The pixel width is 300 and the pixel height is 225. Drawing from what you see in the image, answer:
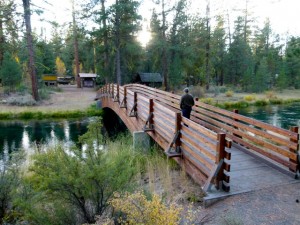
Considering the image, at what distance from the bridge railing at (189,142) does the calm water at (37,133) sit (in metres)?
5.75

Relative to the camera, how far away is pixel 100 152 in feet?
12.8

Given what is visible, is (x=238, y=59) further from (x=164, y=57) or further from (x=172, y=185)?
(x=172, y=185)

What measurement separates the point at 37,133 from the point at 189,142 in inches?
486

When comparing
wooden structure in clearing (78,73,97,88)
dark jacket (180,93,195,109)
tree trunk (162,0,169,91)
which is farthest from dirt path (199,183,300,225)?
wooden structure in clearing (78,73,97,88)

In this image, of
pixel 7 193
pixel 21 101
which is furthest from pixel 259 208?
pixel 21 101

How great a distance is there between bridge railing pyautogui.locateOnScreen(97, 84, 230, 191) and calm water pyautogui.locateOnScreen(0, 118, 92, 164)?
575cm

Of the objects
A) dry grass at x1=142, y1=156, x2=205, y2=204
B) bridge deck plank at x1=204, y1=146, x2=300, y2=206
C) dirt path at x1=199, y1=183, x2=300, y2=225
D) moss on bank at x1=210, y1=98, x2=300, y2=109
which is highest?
bridge deck plank at x1=204, y1=146, x2=300, y2=206

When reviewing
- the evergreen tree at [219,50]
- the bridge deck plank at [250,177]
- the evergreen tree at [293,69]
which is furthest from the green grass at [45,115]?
the evergreen tree at [293,69]

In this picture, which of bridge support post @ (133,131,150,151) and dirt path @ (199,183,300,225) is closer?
dirt path @ (199,183,300,225)

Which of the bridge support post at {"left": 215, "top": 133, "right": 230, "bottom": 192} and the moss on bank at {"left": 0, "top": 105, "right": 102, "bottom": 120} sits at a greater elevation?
the bridge support post at {"left": 215, "top": 133, "right": 230, "bottom": 192}

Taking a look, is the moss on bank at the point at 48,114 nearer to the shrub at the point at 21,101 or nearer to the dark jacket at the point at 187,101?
the shrub at the point at 21,101

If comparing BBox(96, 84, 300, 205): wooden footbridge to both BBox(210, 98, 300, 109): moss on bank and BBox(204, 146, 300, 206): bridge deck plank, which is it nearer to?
BBox(204, 146, 300, 206): bridge deck plank

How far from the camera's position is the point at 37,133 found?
15508 millimetres

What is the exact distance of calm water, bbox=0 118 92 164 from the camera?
12977mm
